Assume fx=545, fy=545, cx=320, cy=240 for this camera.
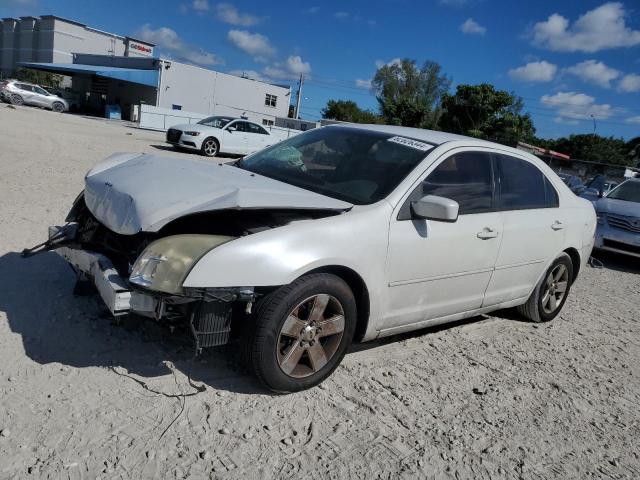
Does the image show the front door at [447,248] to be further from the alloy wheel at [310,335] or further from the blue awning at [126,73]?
the blue awning at [126,73]

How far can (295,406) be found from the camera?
319cm

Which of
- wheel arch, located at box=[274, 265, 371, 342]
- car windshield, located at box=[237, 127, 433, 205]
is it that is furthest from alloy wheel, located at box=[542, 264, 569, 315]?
wheel arch, located at box=[274, 265, 371, 342]

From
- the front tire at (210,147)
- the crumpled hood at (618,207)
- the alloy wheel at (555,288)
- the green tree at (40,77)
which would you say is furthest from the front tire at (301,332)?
the green tree at (40,77)

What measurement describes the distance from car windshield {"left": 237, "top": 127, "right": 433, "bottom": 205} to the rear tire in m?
2.02

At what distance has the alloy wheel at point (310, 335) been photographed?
3162 mm

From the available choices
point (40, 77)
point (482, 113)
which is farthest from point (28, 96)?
point (482, 113)

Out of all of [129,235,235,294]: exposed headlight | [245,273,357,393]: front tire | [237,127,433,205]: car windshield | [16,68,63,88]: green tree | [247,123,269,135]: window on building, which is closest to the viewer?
[129,235,235,294]: exposed headlight

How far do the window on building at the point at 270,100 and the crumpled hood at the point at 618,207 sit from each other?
156 ft

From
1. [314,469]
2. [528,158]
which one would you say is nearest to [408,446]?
[314,469]

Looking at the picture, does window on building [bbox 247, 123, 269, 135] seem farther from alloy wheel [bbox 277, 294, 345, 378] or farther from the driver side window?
alloy wheel [bbox 277, 294, 345, 378]

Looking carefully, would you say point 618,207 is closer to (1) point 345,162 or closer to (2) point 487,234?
(2) point 487,234

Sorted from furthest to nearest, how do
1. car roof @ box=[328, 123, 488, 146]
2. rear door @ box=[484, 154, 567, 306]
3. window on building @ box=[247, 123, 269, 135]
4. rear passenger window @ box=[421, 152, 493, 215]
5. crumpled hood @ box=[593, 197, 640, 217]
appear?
window on building @ box=[247, 123, 269, 135] < crumpled hood @ box=[593, 197, 640, 217] < rear door @ box=[484, 154, 567, 306] < car roof @ box=[328, 123, 488, 146] < rear passenger window @ box=[421, 152, 493, 215]

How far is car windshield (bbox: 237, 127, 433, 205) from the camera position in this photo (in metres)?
3.72

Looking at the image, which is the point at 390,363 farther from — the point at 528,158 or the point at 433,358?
the point at 528,158
